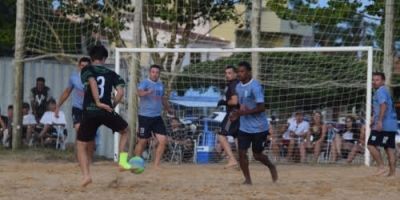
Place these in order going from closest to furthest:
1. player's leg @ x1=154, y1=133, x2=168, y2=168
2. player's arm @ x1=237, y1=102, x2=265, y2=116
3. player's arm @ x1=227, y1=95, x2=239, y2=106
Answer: player's arm @ x1=237, y1=102, x2=265, y2=116
player's arm @ x1=227, y1=95, x2=239, y2=106
player's leg @ x1=154, y1=133, x2=168, y2=168

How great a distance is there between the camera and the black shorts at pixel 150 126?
1494cm

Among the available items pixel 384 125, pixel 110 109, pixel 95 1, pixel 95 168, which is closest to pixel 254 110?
pixel 110 109

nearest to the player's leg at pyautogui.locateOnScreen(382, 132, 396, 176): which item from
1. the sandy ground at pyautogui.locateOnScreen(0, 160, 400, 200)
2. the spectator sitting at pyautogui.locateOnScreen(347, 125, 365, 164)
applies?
the sandy ground at pyautogui.locateOnScreen(0, 160, 400, 200)

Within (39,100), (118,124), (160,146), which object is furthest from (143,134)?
(39,100)

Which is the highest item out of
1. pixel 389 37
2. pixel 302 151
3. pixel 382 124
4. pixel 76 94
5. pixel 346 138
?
pixel 389 37

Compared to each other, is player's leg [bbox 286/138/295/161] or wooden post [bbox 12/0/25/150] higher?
wooden post [bbox 12/0/25/150]

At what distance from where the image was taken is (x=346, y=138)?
18125mm

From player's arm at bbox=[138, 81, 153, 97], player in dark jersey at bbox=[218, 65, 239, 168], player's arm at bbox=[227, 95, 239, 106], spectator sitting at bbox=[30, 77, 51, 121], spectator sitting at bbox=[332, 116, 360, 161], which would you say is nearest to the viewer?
player's arm at bbox=[227, 95, 239, 106]

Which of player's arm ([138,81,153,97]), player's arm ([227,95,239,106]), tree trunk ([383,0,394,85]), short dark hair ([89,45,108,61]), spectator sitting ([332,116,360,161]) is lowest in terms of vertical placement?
spectator sitting ([332,116,360,161])

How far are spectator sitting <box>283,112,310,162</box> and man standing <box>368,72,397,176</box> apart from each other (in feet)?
13.2

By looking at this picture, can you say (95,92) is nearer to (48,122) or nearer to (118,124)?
(118,124)

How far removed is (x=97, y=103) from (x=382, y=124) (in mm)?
5144

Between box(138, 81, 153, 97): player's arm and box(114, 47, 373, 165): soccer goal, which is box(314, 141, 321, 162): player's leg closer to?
box(114, 47, 373, 165): soccer goal

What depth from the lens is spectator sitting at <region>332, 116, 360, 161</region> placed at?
17.9 m
